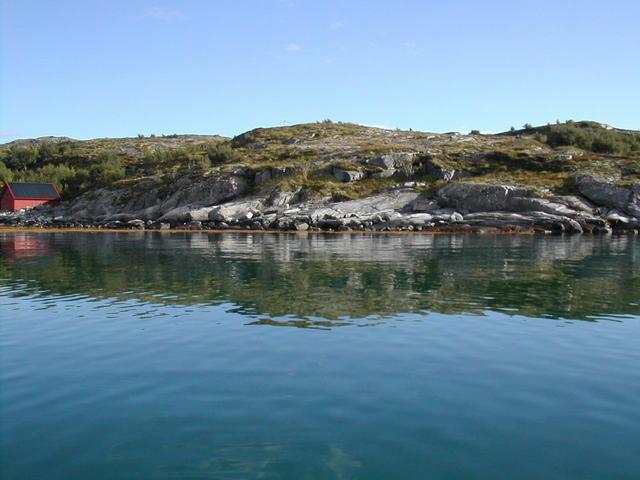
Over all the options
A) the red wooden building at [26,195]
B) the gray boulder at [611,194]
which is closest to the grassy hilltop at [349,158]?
the gray boulder at [611,194]

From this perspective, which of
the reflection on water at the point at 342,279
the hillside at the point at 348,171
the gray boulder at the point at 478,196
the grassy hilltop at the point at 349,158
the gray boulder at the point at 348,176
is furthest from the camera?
the gray boulder at the point at 348,176

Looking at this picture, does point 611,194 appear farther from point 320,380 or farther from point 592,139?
point 320,380

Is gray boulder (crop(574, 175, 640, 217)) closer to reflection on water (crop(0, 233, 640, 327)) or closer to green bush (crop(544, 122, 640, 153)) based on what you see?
green bush (crop(544, 122, 640, 153))

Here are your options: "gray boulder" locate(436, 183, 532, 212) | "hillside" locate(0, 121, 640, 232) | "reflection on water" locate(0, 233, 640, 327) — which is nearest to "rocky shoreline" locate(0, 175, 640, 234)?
"gray boulder" locate(436, 183, 532, 212)

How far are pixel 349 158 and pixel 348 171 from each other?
823 centimetres

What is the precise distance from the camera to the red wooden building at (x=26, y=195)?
119 m

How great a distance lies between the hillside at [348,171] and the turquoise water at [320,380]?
67.1 metres

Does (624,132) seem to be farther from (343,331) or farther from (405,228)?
(343,331)

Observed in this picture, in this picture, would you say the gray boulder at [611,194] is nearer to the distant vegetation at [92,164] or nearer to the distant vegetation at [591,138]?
the distant vegetation at [591,138]

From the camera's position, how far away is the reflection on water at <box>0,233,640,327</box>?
24.0 m

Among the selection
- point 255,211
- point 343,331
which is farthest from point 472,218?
point 343,331

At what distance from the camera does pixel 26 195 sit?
12144 centimetres

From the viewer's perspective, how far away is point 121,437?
10.6 metres

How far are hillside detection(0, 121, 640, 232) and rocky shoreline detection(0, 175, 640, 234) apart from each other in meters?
0.36
